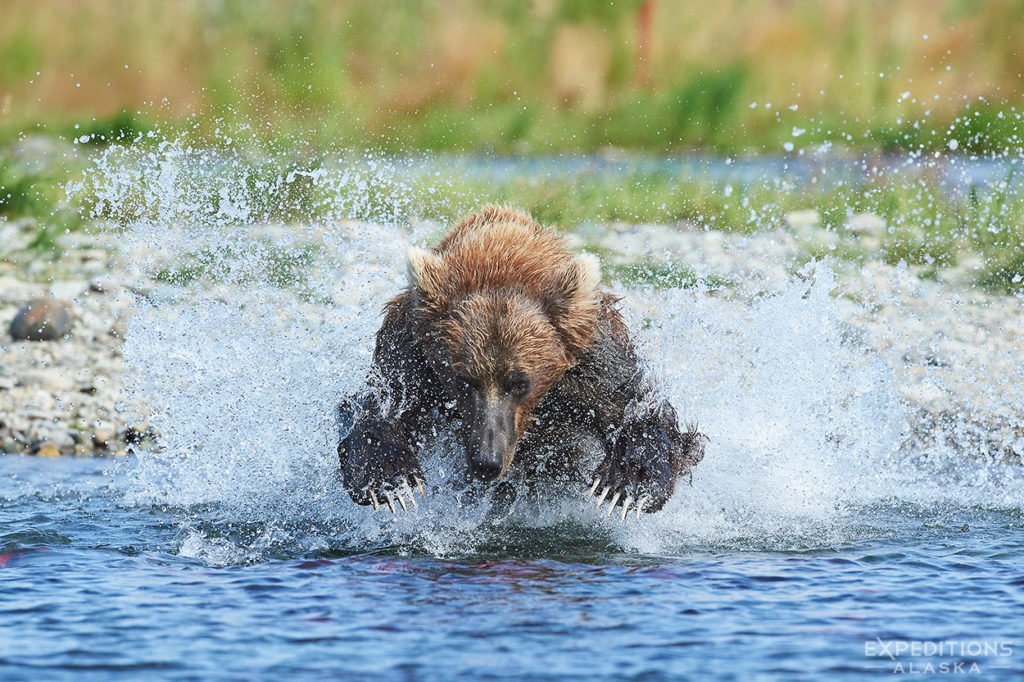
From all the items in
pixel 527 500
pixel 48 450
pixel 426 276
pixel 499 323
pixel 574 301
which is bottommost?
pixel 527 500

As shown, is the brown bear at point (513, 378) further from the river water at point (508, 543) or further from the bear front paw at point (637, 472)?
the river water at point (508, 543)

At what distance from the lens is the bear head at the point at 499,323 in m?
5.74

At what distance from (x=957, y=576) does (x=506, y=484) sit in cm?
220

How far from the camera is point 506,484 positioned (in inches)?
253

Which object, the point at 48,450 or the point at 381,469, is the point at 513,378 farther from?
the point at 48,450

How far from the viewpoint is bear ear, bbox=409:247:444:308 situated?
5.97m

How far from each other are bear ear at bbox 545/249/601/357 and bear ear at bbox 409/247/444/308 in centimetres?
52

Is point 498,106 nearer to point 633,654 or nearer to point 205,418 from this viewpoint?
point 205,418

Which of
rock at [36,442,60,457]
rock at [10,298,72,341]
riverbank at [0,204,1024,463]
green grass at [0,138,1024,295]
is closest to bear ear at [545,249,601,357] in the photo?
riverbank at [0,204,1024,463]

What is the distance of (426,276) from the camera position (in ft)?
19.7

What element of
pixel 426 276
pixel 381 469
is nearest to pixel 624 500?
pixel 381 469

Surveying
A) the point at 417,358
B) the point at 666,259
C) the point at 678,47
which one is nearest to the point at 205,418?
the point at 417,358

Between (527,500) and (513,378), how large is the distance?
0.97 m

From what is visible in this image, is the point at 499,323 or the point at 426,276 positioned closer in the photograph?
the point at 499,323
